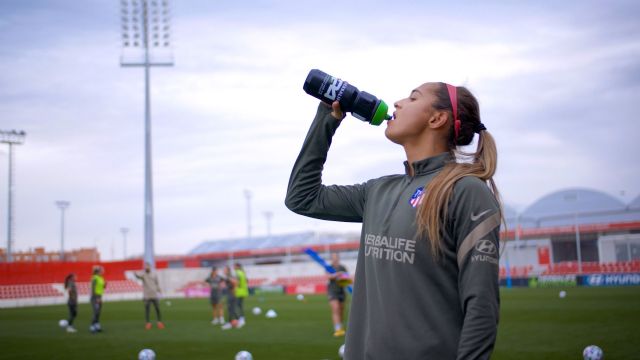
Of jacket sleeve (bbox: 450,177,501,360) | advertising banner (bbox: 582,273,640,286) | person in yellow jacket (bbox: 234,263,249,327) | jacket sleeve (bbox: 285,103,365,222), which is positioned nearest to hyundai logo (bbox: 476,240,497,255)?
jacket sleeve (bbox: 450,177,501,360)

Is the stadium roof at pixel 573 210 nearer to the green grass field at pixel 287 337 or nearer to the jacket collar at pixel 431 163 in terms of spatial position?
the green grass field at pixel 287 337

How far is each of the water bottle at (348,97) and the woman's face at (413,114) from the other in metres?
0.14

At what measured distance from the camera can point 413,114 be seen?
3.07 metres

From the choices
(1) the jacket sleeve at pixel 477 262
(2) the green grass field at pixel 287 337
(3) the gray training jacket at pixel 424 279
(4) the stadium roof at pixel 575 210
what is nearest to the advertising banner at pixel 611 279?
(4) the stadium roof at pixel 575 210

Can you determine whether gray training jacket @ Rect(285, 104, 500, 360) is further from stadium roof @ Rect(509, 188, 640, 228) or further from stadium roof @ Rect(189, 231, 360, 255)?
stadium roof @ Rect(189, 231, 360, 255)

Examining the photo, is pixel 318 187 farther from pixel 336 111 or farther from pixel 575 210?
pixel 575 210

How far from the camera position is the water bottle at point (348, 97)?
10.7 feet

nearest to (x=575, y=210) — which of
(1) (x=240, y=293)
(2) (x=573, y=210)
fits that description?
(2) (x=573, y=210)

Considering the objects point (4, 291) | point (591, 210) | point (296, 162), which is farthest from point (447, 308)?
point (591, 210)

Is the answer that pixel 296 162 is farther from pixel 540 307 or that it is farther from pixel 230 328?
pixel 540 307

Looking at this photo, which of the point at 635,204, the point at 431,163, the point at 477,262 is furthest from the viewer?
the point at 635,204

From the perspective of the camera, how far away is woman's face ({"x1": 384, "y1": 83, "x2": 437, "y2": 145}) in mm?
3064

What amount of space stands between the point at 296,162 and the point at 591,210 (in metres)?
59.9

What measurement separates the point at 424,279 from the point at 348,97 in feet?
3.27
